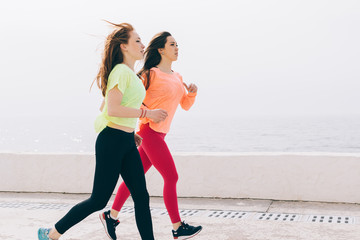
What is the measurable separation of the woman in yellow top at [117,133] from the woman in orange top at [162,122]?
0.45 metres

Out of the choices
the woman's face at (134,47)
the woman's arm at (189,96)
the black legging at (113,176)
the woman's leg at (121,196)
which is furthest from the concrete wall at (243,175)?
the woman's face at (134,47)

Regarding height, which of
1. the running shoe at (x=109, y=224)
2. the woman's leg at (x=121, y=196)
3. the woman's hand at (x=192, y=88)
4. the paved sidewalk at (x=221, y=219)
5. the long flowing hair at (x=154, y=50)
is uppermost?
the long flowing hair at (x=154, y=50)

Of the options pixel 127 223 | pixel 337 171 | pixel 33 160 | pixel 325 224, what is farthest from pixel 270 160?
pixel 33 160

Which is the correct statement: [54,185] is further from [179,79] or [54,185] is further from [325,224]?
[325,224]

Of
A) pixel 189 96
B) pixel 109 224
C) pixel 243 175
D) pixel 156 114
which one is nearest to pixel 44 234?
pixel 109 224

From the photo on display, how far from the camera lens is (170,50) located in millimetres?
3717

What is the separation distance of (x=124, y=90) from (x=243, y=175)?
2.75m

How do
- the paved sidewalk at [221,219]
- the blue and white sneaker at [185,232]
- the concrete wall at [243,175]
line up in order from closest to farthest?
1. the blue and white sneaker at [185,232]
2. the paved sidewalk at [221,219]
3. the concrete wall at [243,175]

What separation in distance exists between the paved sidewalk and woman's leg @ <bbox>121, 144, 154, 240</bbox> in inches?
29.0

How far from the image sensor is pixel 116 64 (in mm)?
3115

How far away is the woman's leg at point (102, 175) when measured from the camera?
2.98 m

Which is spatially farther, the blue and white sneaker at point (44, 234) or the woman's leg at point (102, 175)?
the blue and white sneaker at point (44, 234)

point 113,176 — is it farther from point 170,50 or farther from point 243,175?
point 243,175

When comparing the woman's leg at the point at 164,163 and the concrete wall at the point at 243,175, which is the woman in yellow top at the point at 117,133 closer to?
the woman's leg at the point at 164,163
